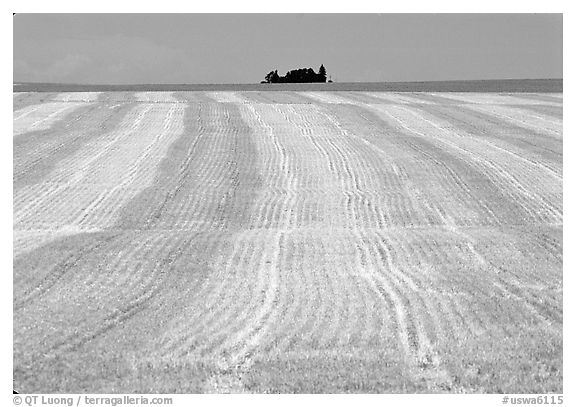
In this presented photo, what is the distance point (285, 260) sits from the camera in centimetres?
1516

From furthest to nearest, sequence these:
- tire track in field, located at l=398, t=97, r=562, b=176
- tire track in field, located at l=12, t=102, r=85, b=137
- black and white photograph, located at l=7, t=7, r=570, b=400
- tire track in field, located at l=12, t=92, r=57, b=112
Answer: tire track in field, located at l=12, t=92, r=57, b=112, tire track in field, located at l=12, t=102, r=85, b=137, tire track in field, located at l=398, t=97, r=562, b=176, black and white photograph, located at l=7, t=7, r=570, b=400

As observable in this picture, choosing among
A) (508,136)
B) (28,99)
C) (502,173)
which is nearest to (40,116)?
(28,99)

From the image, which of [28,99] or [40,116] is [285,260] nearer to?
[40,116]

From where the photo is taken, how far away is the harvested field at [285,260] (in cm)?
1016

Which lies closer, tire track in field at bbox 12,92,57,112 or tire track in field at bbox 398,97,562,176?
tire track in field at bbox 398,97,562,176

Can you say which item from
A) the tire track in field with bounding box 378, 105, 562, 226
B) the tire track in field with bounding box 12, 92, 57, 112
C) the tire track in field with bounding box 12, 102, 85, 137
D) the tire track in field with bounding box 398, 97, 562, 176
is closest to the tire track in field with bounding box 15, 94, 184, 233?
the tire track in field with bounding box 12, 102, 85, 137

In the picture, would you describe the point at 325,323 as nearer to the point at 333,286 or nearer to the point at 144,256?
the point at 333,286

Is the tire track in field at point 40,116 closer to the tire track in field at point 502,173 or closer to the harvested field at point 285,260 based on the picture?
the harvested field at point 285,260

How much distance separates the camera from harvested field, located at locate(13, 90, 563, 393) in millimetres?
10164

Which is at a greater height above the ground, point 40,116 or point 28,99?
point 28,99

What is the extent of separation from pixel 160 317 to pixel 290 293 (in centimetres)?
252

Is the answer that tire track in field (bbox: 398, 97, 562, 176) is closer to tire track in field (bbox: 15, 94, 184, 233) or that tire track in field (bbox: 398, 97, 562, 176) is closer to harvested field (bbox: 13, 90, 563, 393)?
harvested field (bbox: 13, 90, 563, 393)

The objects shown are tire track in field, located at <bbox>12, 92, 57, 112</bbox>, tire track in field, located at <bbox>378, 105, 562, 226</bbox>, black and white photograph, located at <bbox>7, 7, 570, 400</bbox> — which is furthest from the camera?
tire track in field, located at <bbox>12, 92, 57, 112</bbox>

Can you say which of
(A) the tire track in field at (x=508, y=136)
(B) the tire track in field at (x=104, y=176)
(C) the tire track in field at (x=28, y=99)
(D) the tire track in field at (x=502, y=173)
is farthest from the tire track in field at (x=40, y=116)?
(A) the tire track in field at (x=508, y=136)
